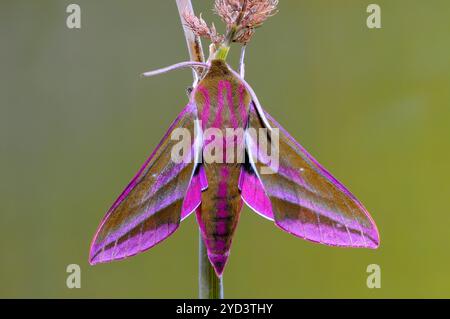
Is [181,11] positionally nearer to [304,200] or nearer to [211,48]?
[211,48]

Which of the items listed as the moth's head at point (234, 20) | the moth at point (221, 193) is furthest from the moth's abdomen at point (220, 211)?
the moth's head at point (234, 20)

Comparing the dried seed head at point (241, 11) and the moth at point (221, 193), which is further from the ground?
the dried seed head at point (241, 11)

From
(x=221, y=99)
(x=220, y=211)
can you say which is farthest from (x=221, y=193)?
(x=221, y=99)

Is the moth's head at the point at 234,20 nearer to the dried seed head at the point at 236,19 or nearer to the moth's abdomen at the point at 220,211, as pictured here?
the dried seed head at the point at 236,19

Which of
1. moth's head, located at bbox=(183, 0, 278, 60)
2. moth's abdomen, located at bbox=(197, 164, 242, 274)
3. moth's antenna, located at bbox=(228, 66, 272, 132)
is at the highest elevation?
moth's head, located at bbox=(183, 0, 278, 60)

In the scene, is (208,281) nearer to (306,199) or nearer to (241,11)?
→ (306,199)

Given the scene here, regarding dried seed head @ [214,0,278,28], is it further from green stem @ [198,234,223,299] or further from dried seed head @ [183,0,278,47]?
green stem @ [198,234,223,299]

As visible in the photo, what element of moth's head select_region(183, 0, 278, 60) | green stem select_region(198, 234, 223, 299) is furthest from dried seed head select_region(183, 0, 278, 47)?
green stem select_region(198, 234, 223, 299)

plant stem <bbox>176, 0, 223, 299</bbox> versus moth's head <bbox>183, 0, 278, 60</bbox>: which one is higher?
moth's head <bbox>183, 0, 278, 60</bbox>
